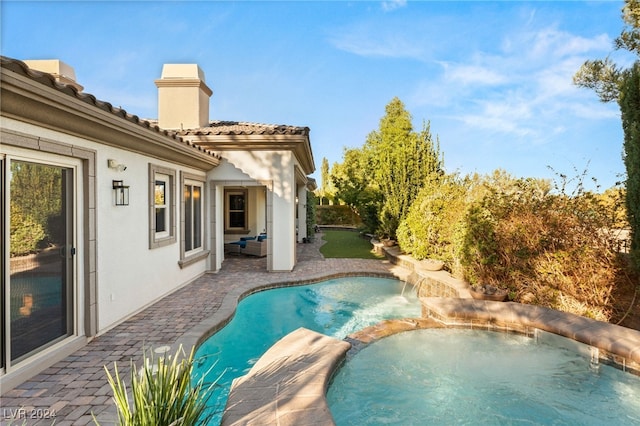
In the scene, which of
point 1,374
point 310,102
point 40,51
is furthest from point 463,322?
point 310,102

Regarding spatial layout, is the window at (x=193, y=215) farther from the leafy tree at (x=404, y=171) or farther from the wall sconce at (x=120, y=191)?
the leafy tree at (x=404, y=171)

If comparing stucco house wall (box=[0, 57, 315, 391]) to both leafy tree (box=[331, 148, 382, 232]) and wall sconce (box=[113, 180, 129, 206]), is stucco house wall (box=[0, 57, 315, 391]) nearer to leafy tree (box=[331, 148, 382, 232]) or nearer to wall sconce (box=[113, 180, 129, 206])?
wall sconce (box=[113, 180, 129, 206])

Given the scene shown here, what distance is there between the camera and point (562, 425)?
452 centimetres

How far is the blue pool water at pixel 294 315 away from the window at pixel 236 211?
10.6m

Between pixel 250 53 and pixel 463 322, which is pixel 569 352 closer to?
pixel 463 322

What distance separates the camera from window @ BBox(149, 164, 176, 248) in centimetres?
857

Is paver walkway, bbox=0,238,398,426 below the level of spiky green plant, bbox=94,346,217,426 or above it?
below

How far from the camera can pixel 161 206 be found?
9.40 m

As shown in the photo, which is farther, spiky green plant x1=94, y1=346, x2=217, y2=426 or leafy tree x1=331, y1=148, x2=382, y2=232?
leafy tree x1=331, y1=148, x2=382, y2=232

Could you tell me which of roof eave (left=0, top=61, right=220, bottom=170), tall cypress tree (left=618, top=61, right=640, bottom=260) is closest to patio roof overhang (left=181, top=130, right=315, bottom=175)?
roof eave (left=0, top=61, right=220, bottom=170)

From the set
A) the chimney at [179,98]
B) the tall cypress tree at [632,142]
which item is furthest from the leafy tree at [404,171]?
the chimney at [179,98]

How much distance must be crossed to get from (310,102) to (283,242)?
53.5ft

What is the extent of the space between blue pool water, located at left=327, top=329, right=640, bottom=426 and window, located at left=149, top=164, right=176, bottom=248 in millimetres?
6265

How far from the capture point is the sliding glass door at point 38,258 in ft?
15.5
